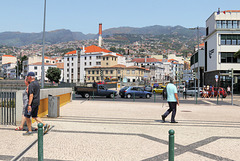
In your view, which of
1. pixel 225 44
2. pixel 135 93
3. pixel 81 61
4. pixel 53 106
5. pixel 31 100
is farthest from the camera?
pixel 81 61

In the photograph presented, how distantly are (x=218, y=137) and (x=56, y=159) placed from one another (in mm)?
4774

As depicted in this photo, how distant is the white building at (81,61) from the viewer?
111312 mm

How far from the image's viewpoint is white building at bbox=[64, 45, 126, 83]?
11131cm

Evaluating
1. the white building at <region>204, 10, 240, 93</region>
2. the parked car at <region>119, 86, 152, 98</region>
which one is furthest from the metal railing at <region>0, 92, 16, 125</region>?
the white building at <region>204, 10, 240, 93</region>

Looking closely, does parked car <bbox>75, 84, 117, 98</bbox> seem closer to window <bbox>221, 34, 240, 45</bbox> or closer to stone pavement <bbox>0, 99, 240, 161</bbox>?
stone pavement <bbox>0, 99, 240, 161</bbox>

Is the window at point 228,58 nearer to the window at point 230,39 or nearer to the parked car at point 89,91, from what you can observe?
the window at point 230,39

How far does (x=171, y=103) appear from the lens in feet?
32.7

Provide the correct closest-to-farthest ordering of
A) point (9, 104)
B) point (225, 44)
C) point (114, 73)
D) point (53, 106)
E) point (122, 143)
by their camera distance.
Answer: point (122, 143)
point (9, 104)
point (53, 106)
point (225, 44)
point (114, 73)

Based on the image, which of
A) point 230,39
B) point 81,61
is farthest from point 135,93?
point 81,61

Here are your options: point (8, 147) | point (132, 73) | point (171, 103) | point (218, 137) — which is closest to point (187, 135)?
point (218, 137)

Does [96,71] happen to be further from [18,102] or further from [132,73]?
[18,102]

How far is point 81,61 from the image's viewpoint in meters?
115

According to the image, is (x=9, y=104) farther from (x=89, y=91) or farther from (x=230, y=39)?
(x=230, y=39)

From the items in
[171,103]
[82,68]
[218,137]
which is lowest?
[218,137]
